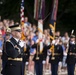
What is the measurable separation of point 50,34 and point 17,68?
543cm

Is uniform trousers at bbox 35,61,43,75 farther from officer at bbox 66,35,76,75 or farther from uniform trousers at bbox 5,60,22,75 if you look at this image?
uniform trousers at bbox 5,60,22,75

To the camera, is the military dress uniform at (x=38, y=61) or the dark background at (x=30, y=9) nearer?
the military dress uniform at (x=38, y=61)

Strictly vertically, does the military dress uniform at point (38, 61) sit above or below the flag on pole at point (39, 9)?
below

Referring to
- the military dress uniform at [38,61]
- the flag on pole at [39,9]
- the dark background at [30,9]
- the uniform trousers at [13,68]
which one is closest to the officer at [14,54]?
the uniform trousers at [13,68]

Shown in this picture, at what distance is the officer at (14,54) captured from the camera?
9.88 m

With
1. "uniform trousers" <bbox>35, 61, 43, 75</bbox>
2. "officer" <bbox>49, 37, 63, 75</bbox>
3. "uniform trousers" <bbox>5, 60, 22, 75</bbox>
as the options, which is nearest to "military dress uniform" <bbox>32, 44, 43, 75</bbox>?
"uniform trousers" <bbox>35, 61, 43, 75</bbox>

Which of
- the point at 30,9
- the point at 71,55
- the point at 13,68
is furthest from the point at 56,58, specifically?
the point at 30,9

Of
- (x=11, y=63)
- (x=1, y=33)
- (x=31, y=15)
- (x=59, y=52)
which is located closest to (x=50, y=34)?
(x=59, y=52)

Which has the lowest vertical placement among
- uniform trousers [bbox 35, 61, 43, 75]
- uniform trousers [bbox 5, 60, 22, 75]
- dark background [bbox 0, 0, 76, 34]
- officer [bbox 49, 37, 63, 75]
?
uniform trousers [bbox 35, 61, 43, 75]

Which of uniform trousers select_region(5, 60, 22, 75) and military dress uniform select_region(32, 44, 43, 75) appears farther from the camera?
military dress uniform select_region(32, 44, 43, 75)

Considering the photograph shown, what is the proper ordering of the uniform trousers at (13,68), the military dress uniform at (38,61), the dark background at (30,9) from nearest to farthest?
the uniform trousers at (13,68) < the military dress uniform at (38,61) < the dark background at (30,9)

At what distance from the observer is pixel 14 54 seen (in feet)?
32.4

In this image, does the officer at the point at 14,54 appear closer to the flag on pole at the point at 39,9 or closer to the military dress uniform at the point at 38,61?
the military dress uniform at the point at 38,61

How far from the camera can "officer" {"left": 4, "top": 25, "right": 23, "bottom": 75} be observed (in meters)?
9.88
